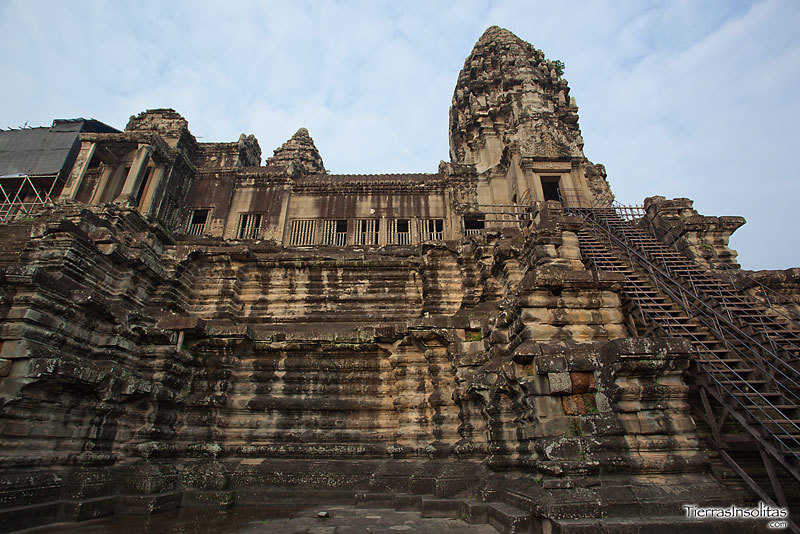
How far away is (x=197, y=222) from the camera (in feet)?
63.6

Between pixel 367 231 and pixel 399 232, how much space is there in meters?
1.49

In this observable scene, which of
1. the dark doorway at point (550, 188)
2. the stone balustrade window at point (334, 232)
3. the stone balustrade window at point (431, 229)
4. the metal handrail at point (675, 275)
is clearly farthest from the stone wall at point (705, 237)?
the stone balustrade window at point (334, 232)

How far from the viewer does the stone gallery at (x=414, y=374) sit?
574 centimetres

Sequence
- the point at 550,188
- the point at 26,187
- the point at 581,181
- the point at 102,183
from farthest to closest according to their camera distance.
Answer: the point at 26,187
the point at 550,188
the point at 102,183
the point at 581,181

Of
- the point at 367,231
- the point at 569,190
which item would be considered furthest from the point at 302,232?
the point at 569,190

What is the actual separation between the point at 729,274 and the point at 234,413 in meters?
13.0

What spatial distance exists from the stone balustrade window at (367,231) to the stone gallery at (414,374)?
2354mm

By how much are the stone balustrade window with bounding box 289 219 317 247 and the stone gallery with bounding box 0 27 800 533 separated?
9.47 ft

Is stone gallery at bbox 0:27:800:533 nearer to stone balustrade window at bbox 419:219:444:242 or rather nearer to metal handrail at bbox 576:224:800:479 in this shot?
metal handrail at bbox 576:224:800:479

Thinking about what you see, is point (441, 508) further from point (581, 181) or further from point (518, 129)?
point (518, 129)

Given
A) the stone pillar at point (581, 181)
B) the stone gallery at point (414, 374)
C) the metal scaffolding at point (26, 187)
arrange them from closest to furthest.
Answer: the stone gallery at point (414, 374)
the stone pillar at point (581, 181)
the metal scaffolding at point (26, 187)

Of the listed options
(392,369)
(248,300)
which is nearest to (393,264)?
(392,369)

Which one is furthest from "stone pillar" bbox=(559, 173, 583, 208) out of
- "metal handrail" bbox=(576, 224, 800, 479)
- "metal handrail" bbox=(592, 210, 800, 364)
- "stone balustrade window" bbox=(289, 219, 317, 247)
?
"stone balustrade window" bbox=(289, 219, 317, 247)

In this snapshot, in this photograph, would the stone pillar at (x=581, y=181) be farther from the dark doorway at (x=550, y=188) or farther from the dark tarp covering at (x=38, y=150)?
the dark tarp covering at (x=38, y=150)
